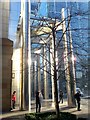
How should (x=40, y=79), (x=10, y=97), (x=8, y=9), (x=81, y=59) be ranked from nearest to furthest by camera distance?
(x=81, y=59) → (x=8, y=9) → (x=10, y=97) → (x=40, y=79)

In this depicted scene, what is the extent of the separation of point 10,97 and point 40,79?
19292 millimetres

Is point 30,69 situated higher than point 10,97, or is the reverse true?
point 30,69

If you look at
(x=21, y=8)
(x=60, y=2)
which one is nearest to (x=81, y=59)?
(x=60, y=2)

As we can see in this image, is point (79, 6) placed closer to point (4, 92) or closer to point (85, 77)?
point (85, 77)

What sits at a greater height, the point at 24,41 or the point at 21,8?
the point at 21,8

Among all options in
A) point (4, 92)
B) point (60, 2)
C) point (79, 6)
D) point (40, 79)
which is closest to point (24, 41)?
point (4, 92)

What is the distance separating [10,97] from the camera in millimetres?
21203

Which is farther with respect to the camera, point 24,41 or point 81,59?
point 24,41

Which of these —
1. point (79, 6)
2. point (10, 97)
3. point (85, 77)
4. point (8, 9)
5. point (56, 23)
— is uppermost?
point (8, 9)

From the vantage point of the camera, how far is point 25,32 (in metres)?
21.5

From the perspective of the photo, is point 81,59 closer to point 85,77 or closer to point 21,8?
point 85,77

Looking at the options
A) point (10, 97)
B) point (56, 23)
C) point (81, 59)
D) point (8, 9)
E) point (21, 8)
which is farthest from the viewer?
point (21, 8)

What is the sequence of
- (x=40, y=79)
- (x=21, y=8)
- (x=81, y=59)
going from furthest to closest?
(x=40, y=79), (x=21, y=8), (x=81, y=59)

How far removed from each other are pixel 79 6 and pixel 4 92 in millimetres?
10270
